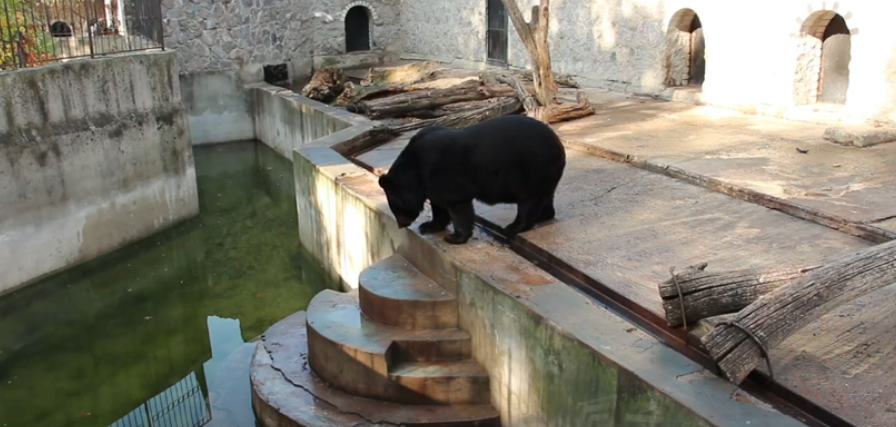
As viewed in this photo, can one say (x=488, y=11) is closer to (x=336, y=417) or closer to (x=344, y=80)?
(x=344, y=80)

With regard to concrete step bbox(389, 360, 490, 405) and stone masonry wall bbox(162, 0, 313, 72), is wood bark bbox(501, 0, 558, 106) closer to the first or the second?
concrete step bbox(389, 360, 490, 405)

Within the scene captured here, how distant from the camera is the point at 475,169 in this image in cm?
515

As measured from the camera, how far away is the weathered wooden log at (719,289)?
12.0ft

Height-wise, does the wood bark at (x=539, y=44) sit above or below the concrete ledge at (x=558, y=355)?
above

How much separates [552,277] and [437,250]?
1000 millimetres

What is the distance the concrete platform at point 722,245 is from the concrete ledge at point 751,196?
0.27ft

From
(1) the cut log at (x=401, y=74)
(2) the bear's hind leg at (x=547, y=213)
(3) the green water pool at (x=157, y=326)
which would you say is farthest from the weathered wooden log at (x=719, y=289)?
(1) the cut log at (x=401, y=74)

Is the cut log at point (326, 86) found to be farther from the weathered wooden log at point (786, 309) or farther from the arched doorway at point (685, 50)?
the weathered wooden log at point (786, 309)

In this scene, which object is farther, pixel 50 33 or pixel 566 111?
pixel 566 111

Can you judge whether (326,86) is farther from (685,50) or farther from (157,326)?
(157,326)

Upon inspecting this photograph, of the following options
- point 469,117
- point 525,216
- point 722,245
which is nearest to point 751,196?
point 722,245

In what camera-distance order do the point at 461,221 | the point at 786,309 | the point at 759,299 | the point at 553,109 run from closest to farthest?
the point at 786,309 < the point at 759,299 < the point at 461,221 < the point at 553,109

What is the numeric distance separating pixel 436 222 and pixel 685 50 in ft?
26.0

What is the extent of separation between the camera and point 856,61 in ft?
29.4
